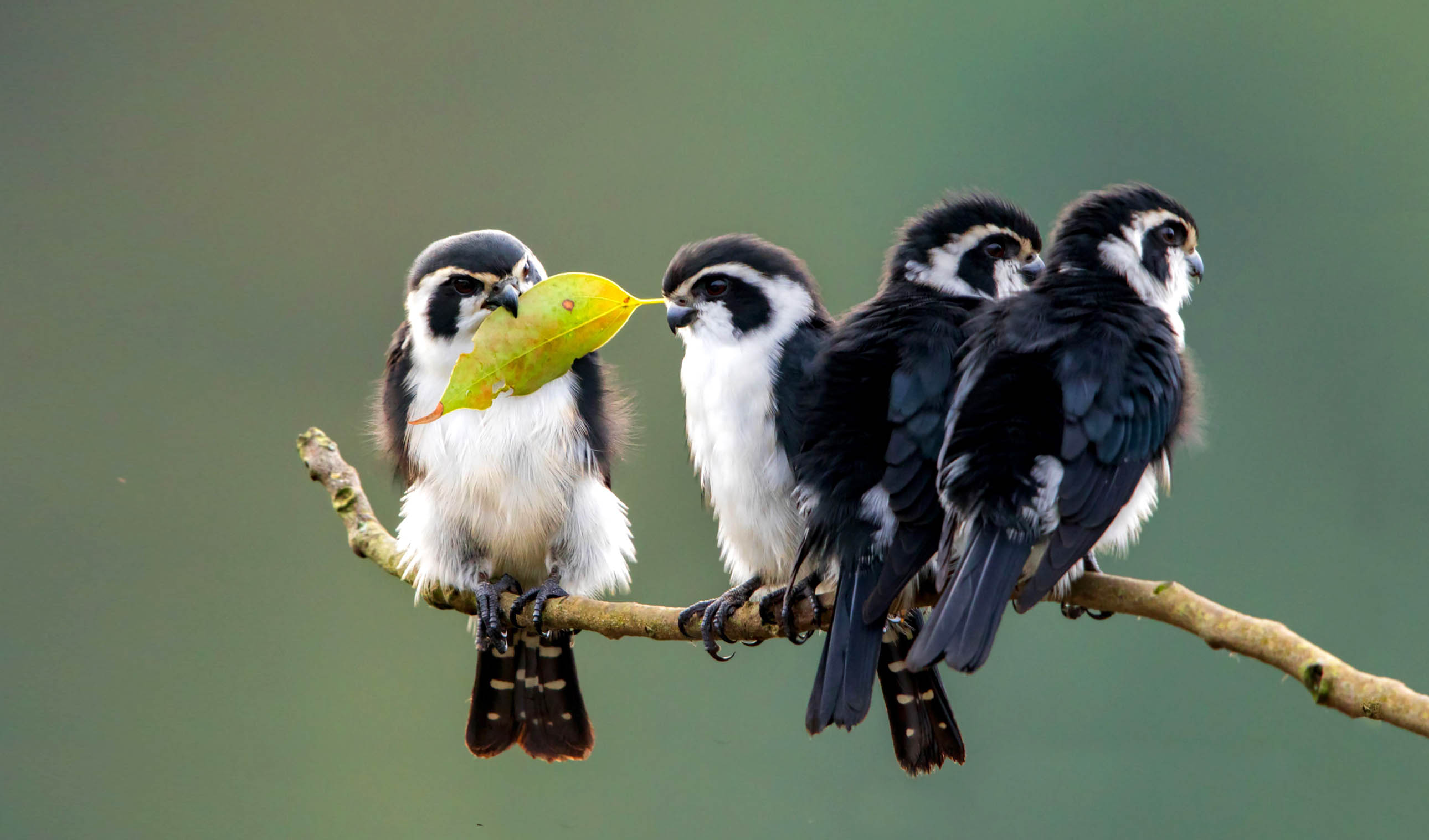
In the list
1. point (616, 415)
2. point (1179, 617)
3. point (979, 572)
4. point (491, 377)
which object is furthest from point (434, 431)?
point (1179, 617)

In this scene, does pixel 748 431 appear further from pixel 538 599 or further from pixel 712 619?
pixel 538 599

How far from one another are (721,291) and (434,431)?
73 cm

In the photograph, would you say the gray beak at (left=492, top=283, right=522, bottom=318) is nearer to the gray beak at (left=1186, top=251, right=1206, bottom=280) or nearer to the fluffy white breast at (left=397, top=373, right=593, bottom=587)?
the fluffy white breast at (left=397, top=373, right=593, bottom=587)

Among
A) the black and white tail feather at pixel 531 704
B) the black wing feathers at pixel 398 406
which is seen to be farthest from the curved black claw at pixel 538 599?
the black wing feathers at pixel 398 406

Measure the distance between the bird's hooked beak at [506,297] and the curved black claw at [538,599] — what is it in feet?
1.89

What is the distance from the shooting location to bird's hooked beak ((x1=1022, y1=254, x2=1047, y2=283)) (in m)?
2.27

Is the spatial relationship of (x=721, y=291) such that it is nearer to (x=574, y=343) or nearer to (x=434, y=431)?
(x=574, y=343)

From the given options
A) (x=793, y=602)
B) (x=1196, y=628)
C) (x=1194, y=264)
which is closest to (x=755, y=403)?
(x=793, y=602)

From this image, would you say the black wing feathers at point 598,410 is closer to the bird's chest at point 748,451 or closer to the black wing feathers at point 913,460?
the bird's chest at point 748,451

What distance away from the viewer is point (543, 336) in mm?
2061

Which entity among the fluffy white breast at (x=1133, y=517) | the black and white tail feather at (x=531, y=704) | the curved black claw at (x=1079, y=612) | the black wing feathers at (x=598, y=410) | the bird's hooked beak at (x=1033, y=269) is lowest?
the black and white tail feather at (x=531, y=704)

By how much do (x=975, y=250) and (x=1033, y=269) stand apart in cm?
11

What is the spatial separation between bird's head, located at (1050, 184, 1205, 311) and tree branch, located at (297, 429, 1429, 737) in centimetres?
52

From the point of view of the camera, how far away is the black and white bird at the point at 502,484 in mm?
2533
